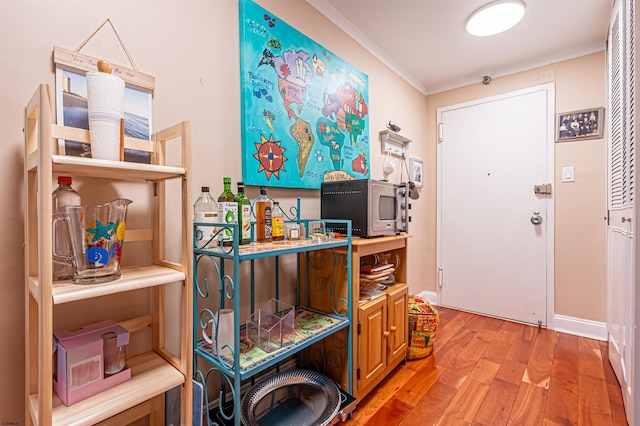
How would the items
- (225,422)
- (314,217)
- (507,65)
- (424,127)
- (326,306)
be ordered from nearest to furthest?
(225,422), (326,306), (314,217), (507,65), (424,127)

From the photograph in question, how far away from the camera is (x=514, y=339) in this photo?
2420mm

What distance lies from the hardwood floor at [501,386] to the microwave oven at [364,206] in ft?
3.02

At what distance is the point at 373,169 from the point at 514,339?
1768 mm

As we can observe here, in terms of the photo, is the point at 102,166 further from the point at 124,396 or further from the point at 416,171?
the point at 416,171

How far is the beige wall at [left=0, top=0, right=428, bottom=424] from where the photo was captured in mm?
923

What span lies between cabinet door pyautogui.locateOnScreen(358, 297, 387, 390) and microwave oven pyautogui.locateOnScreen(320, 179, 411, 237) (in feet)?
1.36

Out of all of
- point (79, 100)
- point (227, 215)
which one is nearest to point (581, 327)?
point (227, 215)

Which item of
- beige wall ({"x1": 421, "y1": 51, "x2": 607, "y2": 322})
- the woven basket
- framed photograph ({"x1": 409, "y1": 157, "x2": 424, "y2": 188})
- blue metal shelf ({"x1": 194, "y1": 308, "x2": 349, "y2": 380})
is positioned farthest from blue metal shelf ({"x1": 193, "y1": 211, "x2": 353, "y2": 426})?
beige wall ({"x1": 421, "y1": 51, "x2": 607, "y2": 322})

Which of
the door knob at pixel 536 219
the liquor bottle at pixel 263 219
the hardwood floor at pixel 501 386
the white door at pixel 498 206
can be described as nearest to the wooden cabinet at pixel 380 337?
the hardwood floor at pixel 501 386

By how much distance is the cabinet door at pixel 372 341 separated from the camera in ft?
5.23

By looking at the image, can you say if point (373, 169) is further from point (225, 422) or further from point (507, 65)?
point (225, 422)

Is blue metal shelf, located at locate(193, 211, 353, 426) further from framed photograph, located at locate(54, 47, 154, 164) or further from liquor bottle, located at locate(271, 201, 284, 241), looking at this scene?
framed photograph, located at locate(54, 47, 154, 164)

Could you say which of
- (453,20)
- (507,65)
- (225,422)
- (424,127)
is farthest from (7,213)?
(507,65)

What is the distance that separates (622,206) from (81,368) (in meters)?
2.49
